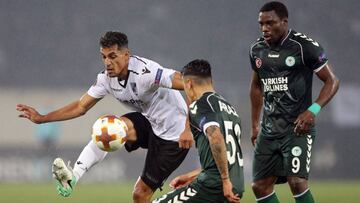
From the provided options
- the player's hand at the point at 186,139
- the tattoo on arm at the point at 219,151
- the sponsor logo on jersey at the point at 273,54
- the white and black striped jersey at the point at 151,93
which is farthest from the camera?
the white and black striped jersey at the point at 151,93

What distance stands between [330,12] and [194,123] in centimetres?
2022

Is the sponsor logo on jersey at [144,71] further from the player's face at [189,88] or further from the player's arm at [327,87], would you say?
the player's arm at [327,87]

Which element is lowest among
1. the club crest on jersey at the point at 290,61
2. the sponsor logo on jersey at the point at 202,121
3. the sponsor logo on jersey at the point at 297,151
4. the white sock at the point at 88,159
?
the sponsor logo on jersey at the point at 297,151

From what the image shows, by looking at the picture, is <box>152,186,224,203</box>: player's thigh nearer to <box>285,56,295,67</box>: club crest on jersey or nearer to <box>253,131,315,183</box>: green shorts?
<box>253,131,315,183</box>: green shorts

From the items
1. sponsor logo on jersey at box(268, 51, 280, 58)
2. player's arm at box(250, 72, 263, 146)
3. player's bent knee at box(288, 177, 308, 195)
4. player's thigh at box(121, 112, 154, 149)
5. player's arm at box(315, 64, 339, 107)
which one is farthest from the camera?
player's thigh at box(121, 112, 154, 149)

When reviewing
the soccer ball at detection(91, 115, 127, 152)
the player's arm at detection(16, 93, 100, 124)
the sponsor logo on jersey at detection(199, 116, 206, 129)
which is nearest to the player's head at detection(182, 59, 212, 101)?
the sponsor logo on jersey at detection(199, 116, 206, 129)

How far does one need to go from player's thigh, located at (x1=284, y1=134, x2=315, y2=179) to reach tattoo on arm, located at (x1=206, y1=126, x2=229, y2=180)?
1.40 metres

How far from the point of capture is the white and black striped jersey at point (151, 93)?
7.90m

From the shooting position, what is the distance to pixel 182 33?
25391mm

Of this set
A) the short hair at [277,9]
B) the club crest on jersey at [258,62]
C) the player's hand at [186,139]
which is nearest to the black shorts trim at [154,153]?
the player's hand at [186,139]

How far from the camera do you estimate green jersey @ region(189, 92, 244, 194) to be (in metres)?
6.35

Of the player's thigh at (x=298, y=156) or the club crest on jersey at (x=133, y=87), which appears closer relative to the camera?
the player's thigh at (x=298, y=156)

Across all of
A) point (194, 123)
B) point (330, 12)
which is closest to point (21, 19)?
point (330, 12)

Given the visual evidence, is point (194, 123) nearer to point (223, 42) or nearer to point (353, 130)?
point (353, 130)
